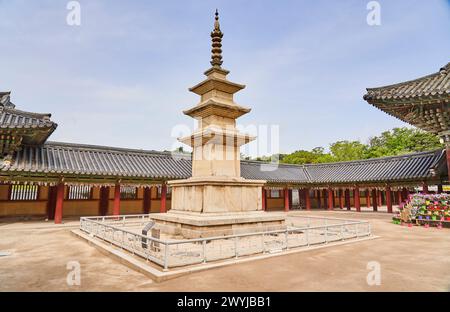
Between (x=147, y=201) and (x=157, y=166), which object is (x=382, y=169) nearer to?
(x=157, y=166)

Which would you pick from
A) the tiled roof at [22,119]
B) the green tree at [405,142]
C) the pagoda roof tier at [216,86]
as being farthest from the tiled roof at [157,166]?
the green tree at [405,142]

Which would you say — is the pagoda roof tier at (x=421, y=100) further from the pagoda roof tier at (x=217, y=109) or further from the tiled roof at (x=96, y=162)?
the tiled roof at (x=96, y=162)

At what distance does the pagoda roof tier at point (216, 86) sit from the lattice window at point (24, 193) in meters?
15.6

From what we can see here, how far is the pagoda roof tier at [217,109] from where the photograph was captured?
1139cm

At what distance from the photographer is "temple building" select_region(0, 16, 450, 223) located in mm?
11531

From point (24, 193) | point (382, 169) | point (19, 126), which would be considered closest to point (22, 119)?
point (19, 126)

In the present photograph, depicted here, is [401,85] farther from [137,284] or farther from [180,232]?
[137,284]

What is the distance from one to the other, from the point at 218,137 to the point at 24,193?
672 inches

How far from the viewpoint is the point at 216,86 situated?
11961 millimetres

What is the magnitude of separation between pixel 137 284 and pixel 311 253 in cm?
513

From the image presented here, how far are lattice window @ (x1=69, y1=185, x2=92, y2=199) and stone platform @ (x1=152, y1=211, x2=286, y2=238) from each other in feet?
41.5

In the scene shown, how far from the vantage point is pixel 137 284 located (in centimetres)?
534

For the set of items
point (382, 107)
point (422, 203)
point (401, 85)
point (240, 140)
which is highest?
point (401, 85)

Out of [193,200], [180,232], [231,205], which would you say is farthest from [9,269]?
[231,205]
